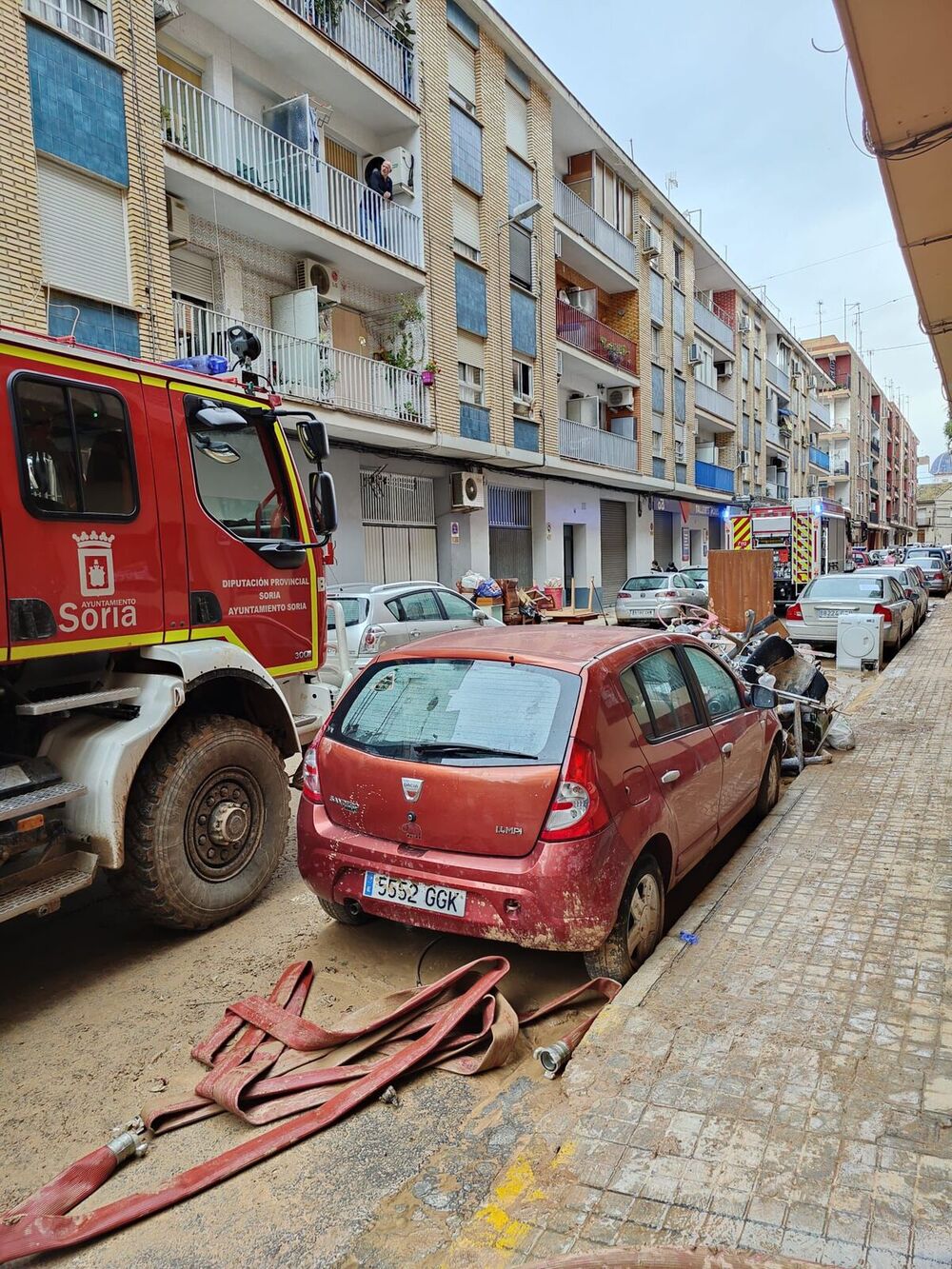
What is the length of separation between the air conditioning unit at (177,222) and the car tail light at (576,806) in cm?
1188

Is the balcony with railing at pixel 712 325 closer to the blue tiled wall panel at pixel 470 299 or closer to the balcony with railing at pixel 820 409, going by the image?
the blue tiled wall panel at pixel 470 299

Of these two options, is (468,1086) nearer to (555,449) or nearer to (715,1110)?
(715,1110)

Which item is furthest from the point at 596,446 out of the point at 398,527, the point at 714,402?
the point at 714,402

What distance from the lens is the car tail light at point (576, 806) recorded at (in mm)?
3273

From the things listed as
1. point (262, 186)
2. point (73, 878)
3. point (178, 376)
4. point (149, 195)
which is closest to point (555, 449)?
point (262, 186)

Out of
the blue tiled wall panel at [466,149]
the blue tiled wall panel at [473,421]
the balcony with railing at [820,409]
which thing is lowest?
the blue tiled wall panel at [473,421]

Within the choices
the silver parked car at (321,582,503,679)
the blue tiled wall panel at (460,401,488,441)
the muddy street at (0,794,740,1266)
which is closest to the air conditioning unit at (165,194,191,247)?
the silver parked car at (321,582,503,679)

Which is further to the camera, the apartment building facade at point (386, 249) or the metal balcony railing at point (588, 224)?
the metal balcony railing at point (588, 224)

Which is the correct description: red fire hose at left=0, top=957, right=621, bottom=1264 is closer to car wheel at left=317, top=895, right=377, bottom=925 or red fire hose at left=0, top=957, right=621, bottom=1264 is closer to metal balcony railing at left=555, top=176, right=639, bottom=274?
car wheel at left=317, top=895, right=377, bottom=925

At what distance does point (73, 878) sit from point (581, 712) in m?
2.36

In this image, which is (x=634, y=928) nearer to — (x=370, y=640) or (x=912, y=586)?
(x=370, y=640)

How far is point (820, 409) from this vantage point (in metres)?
58.2

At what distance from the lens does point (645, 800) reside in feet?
12.0

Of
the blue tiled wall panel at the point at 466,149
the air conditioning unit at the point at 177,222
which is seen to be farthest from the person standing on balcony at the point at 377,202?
the air conditioning unit at the point at 177,222
